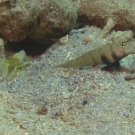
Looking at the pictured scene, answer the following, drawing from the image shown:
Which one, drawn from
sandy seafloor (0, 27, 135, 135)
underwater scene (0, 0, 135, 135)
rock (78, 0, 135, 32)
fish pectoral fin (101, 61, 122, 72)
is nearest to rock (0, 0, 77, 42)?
underwater scene (0, 0, 135, 135)

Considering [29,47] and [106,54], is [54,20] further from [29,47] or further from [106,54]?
[106,54]

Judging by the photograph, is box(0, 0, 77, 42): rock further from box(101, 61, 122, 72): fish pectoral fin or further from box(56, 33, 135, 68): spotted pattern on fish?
box(101, 61, 122, 72): fish pectoral fin

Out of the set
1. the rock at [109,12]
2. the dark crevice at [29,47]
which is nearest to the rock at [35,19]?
the dark crevice at [29,47]

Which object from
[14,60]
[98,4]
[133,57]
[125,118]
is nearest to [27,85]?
[14,60]

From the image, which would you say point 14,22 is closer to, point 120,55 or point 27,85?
point 27,85

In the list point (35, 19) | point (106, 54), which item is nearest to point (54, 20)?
point (35, 19)
